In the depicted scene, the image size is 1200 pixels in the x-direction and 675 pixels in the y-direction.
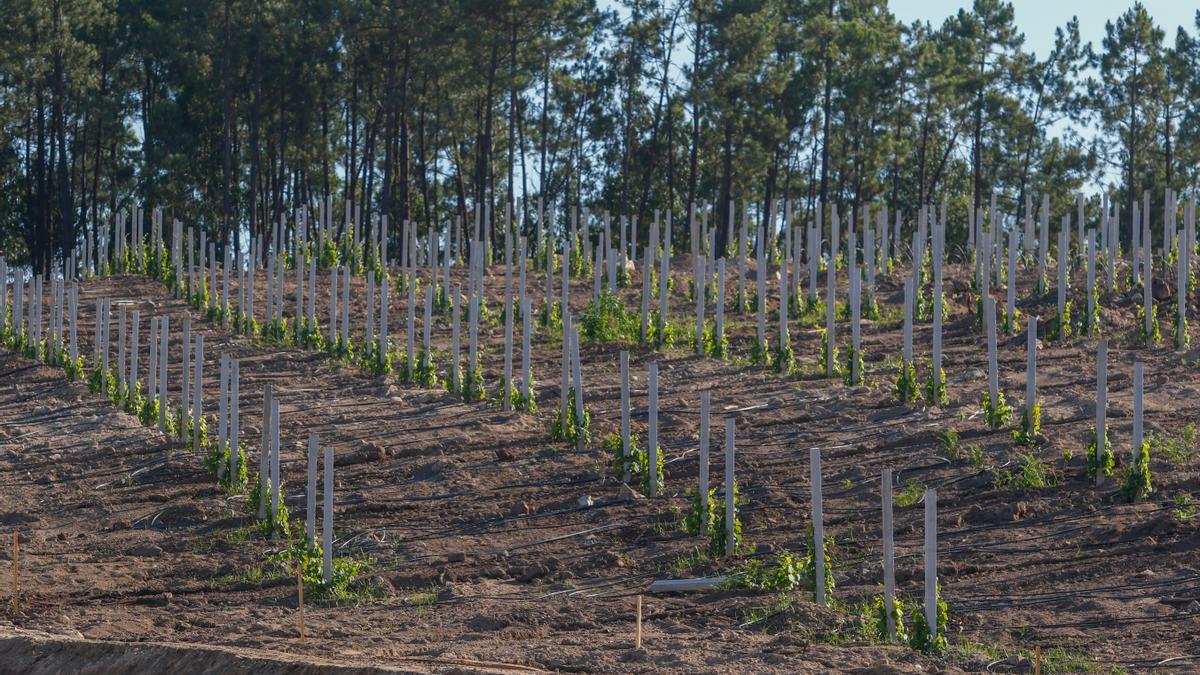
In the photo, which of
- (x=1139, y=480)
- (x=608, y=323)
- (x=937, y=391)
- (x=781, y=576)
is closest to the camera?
(x=781, y=576)

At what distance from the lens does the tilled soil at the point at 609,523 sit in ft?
26.3

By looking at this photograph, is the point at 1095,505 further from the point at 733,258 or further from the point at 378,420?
the point at 733,258

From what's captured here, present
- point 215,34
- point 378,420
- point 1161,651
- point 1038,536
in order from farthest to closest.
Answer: point 215,34 → point 378,420 → point 1038,536 → point 1161,651

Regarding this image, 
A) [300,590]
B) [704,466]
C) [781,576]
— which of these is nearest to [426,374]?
[704,466]

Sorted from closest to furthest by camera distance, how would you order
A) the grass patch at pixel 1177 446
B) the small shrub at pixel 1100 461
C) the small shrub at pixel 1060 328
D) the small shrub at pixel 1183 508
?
1. the small shrub at pixel 1183 508
2. the small shrub at pixel 1100 461
3. the grass patch at pixel 1177 446
4. the small shrub at pixel 1060 328

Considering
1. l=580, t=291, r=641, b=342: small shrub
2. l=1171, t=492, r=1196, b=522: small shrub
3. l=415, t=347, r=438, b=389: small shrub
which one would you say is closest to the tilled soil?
l=1171, t=492, r=1196, b=522: small shrub

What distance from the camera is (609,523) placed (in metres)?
10.2

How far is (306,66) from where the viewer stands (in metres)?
32.7

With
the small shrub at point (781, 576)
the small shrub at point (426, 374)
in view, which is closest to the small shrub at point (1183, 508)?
the small shrub at point (781, 576)

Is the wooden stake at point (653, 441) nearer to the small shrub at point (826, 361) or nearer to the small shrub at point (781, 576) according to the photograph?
the small shrub at point (781, 576)

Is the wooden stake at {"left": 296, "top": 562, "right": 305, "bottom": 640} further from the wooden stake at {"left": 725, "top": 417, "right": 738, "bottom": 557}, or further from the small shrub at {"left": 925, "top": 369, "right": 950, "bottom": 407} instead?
the small shrub at {"left": 925, "top": 369, "right": 950, "bottom": 407}

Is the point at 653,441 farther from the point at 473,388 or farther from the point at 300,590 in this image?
the point at 473,388

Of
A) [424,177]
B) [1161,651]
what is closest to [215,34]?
[424,177]

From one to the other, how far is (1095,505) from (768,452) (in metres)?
2.54
